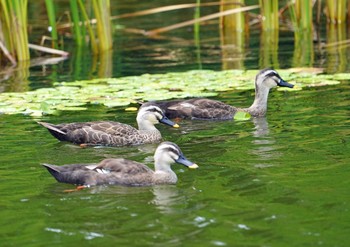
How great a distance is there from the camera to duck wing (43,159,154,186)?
10367mm

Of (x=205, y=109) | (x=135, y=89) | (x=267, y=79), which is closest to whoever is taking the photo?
(x=205, y=109)

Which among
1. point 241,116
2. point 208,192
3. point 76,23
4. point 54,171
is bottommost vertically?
point 208,192

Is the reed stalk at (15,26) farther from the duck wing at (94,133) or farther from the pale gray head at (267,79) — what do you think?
the duck wing at (94,133)

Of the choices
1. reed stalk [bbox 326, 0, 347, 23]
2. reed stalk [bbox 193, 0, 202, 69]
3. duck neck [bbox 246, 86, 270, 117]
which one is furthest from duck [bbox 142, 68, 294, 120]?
reed stalk [bbox 326, 0, 347, 23]

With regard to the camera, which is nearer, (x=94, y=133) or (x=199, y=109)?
(x=94, y=133)

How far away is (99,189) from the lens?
10.3m

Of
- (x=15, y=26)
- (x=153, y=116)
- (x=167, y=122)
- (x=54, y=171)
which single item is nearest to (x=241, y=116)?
(x=167, y=122)

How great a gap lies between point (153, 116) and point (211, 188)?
127 inches

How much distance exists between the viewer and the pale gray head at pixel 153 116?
13.1 metres

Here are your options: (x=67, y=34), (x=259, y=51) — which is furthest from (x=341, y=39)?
(x=67, y=34)

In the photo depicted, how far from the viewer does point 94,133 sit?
500 inches

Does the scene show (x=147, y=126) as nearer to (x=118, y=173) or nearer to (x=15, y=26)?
(x=118, y=173)

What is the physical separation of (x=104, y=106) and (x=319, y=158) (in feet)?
15.9

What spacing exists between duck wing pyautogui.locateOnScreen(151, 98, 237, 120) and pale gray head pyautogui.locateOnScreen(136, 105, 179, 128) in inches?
40.8
